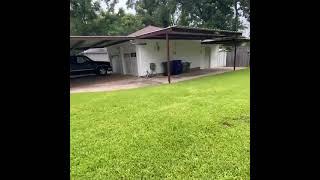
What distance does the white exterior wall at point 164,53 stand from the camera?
16.8 metres

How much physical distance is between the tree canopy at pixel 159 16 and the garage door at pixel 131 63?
31.7 ft

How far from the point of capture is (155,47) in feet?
57.7

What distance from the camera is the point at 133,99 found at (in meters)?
8.81

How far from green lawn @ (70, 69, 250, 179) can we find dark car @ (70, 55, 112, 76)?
10391mm

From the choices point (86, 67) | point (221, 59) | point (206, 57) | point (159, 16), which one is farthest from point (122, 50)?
point (159, 16)

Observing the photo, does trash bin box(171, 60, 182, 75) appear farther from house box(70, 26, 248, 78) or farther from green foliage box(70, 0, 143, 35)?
green foliage box(70, 0, 143, 35)

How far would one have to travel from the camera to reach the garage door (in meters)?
17.5

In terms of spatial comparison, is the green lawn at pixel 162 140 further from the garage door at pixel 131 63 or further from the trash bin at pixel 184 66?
the trash bin at pixel 184 66

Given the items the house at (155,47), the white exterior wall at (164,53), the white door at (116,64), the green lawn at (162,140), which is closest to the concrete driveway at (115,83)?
the white exterior wall at (164,53)

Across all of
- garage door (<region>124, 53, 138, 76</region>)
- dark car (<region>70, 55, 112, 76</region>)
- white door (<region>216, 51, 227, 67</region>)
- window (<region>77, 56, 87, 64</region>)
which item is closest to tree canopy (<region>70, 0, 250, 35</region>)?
white door (<region>216, 51, 227, 67</region>)

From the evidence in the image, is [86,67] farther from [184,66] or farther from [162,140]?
[162,140]
